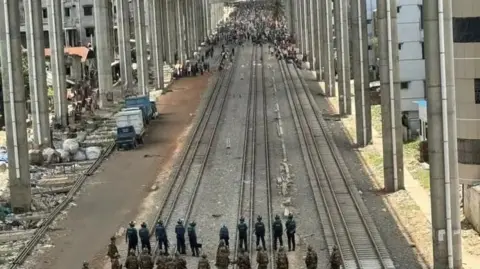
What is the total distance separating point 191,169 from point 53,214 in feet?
29.8

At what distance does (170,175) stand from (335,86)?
29.7m

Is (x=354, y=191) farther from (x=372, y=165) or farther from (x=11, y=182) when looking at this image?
(x=11, y=182)

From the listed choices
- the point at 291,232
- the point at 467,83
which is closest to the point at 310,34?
the point at 467,83

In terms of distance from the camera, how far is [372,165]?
3691 cm

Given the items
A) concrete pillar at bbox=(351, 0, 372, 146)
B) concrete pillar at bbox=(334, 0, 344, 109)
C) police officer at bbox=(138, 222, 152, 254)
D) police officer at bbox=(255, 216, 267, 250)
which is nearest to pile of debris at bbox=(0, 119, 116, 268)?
police officer at bbox=(138, 222, 152, 254)

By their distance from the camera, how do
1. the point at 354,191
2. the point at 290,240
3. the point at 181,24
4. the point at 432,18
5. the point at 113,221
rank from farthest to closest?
the point at 181,24 → the point at 354,191 → the point at 113,221 → the point at 290,240 → the point at 432,18

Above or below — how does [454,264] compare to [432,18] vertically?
below

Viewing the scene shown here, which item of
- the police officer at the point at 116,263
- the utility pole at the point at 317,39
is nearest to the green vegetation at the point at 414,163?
the police officer at the point at 116,263

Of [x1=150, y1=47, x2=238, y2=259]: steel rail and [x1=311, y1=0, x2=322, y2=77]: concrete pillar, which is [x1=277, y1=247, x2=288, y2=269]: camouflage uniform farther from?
[x1=311, y1=0, x2=322, y2=77]: concrete pillar

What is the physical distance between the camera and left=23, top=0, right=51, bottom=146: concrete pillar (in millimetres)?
43250

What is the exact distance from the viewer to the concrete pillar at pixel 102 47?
59.9 metres

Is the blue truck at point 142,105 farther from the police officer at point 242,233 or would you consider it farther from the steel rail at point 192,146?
the police officer at point 242,233

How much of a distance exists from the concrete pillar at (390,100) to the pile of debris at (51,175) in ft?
39.8

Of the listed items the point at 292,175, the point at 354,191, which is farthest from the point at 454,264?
the point at 292,175
